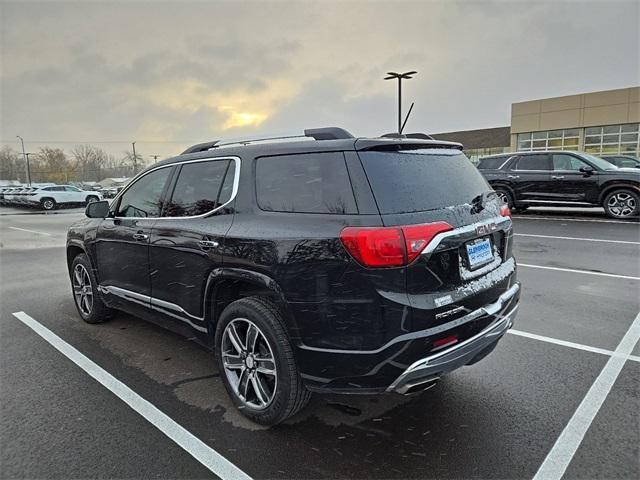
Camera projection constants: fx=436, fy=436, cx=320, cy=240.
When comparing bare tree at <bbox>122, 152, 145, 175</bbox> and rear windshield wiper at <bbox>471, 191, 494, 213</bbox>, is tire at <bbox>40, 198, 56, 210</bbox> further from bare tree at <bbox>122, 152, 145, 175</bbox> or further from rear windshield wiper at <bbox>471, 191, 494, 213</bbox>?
bare tree at <bbox>122, 152, 145, 175</bbox>

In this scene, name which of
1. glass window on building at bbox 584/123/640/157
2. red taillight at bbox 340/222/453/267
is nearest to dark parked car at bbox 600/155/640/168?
red taillight at bbox 340/222/453/267

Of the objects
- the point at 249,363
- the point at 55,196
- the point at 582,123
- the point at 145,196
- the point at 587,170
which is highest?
the point at 582,123

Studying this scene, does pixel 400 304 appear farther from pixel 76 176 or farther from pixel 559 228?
pixel 76 176

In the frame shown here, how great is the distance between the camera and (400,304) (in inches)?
90.2

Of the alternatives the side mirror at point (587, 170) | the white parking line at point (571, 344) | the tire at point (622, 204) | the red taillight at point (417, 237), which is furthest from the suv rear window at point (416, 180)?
the tire at point (622, 204)

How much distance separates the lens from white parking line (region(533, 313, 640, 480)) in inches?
93.1

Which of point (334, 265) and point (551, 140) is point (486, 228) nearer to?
point (334, 265)

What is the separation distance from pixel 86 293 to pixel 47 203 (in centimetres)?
2671

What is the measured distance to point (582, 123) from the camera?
108 ft

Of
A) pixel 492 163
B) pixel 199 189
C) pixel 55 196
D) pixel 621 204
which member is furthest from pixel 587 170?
pixel 55 196

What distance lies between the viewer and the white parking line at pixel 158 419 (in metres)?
2.44

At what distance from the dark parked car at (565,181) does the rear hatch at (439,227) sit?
8.70 metres

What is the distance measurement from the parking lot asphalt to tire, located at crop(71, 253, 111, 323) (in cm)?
14

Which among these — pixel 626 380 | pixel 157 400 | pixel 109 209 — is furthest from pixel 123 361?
pixel 626 380
